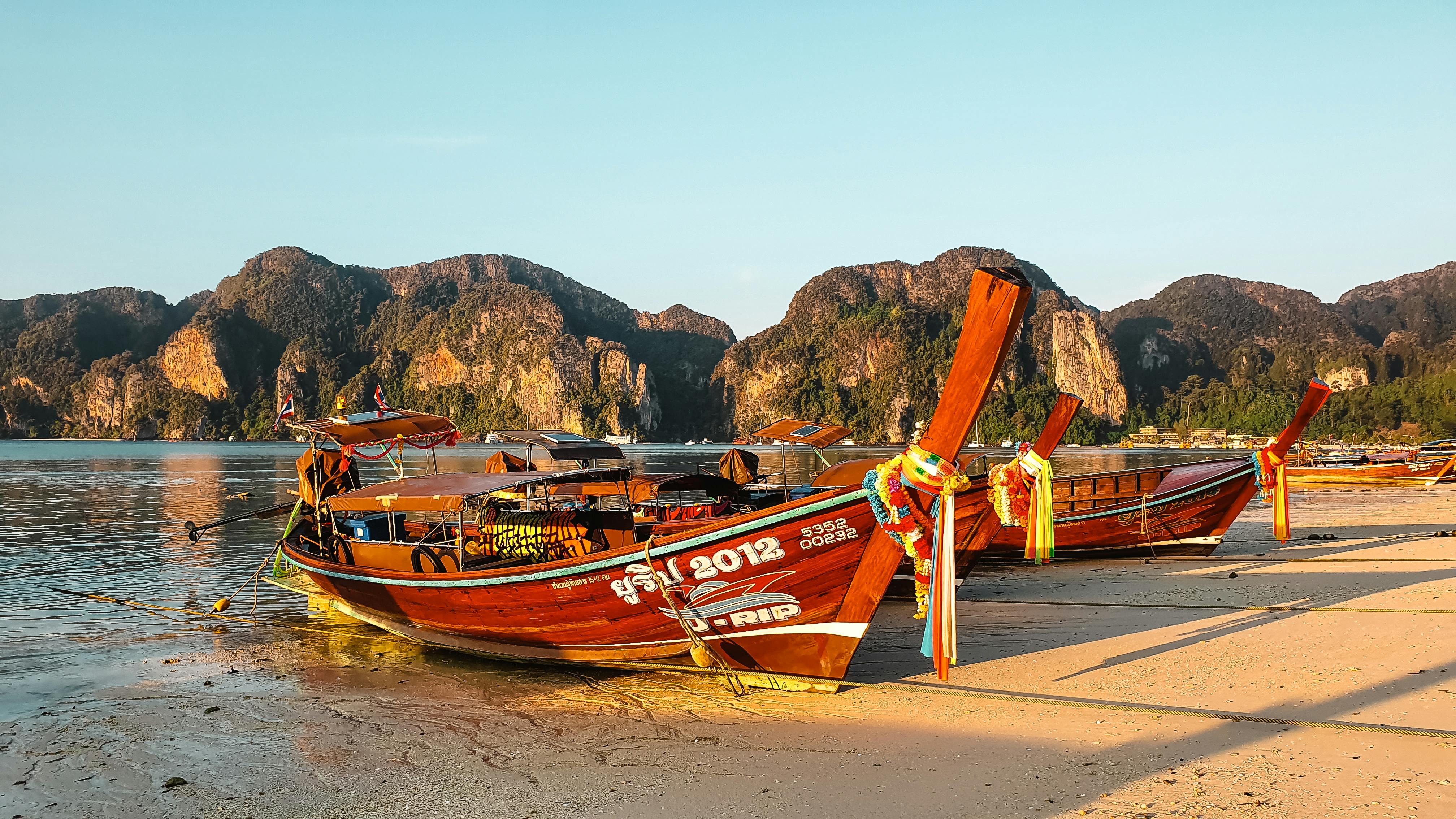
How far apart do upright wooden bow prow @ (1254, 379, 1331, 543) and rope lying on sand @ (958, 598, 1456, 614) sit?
2.90m

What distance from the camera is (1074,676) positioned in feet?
26.7

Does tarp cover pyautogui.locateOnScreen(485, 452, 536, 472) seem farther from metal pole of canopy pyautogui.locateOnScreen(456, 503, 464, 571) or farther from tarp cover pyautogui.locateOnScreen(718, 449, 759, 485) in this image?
metal pole of canopy pyautogui.locateOnScreen(456, 503, 464, 571)

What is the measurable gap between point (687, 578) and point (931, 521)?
2.39 metres

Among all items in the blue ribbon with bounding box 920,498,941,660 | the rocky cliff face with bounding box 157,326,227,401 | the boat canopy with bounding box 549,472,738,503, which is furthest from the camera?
the rocky cliff face with bounding box 157,326,227,401

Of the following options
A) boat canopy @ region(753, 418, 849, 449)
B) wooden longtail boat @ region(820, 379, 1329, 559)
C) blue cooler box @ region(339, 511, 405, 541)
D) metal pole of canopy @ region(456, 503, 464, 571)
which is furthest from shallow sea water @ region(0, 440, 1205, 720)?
wooden longtail boat @ region(820, 379, 1329, 559)

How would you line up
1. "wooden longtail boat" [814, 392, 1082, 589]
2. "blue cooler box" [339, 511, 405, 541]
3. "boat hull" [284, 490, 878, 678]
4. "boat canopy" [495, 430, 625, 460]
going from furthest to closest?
"boat canopy" [495, 430, 625, 460] → "blue cooler box" [339, 511, 405, 541] → "wooden longtail boat" [814, 392, 1082, 589] → "boat hull" [284, 490, 878, 678]

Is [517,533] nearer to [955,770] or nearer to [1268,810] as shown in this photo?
[955,770]

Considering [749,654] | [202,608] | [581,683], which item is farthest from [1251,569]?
[202,608]

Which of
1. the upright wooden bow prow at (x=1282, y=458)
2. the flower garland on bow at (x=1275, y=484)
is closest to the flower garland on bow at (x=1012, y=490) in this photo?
the upright wooden bow prow at (x=1282, y=458)

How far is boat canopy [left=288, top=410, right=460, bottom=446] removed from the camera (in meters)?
12.8

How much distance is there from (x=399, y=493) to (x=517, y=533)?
5.27ft

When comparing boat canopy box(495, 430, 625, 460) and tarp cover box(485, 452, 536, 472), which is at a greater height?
boat canopy box(495, 430, 625, 460)

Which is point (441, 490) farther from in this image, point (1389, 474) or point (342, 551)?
point (1389, 474)

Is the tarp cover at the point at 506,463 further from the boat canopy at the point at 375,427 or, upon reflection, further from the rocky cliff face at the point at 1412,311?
the rocky cliff face at the point at 1412,311
